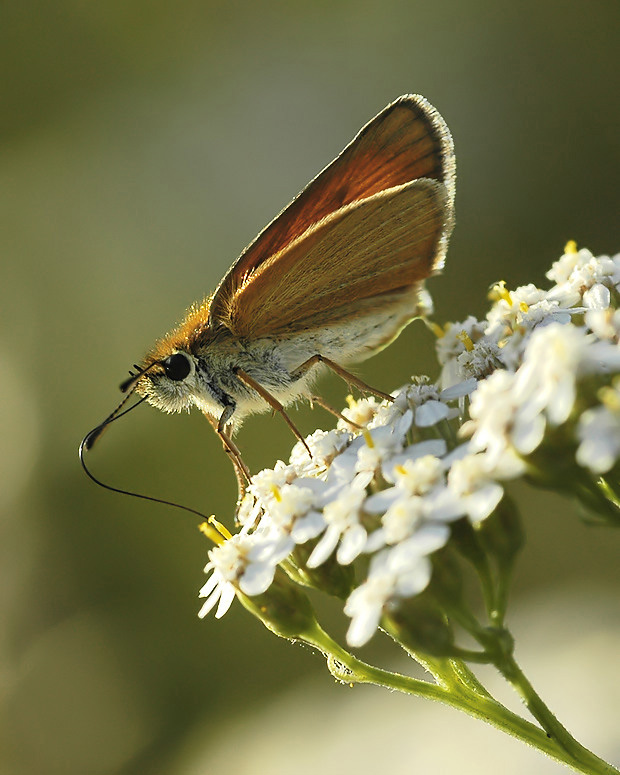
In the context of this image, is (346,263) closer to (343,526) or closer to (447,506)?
(343,526)

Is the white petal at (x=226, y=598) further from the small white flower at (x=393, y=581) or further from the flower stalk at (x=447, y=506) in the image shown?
the small white flower at (x=393, y=581)

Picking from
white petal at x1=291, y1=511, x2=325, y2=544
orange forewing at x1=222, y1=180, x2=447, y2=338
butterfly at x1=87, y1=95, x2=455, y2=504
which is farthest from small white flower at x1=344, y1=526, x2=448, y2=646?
orange forewing at x1=222, y1=180, x2=447, y2=338

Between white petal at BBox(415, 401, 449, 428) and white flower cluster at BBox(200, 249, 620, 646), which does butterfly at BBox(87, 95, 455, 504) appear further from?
white petal at BBox(415, 401, 449, 428)

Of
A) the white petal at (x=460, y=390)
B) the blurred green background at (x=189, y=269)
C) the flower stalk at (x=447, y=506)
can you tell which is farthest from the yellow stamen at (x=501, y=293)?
the blurred green background at (x=189, y=269)

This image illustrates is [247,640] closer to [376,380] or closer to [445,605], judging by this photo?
[376,380]

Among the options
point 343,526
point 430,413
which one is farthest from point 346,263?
point 343,526

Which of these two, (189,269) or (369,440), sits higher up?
(369,440)
